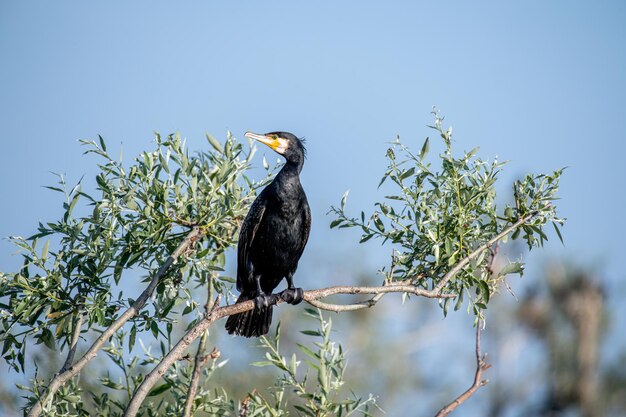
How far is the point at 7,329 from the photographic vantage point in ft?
14.4

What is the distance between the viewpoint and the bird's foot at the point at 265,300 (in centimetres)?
597

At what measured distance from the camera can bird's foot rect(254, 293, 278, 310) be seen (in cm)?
597

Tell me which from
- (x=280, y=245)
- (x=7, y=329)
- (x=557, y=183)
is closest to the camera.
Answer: (x=7, y=329)

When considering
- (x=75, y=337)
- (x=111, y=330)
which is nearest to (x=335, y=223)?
(x=111, y=330)

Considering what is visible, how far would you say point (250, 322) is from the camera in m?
6.14

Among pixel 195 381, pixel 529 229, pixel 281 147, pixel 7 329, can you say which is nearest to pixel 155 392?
pixel 195 381

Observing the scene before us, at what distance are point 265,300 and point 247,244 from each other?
509 mm

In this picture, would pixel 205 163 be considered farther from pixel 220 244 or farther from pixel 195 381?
pixel 195 381

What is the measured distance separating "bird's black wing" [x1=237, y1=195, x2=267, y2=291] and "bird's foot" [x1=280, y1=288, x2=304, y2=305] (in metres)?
0.49

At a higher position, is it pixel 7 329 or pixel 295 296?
pixel 295 296

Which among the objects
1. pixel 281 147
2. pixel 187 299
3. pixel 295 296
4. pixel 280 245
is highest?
pixel 281 147

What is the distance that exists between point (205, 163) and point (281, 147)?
2.08m

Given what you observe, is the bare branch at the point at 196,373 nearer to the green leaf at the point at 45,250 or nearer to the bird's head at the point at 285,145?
the green leaf at the point at 45,250

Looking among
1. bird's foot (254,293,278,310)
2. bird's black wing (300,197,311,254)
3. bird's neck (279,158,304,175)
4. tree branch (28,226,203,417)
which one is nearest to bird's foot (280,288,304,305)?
bird's foot (254,293,278,310)
